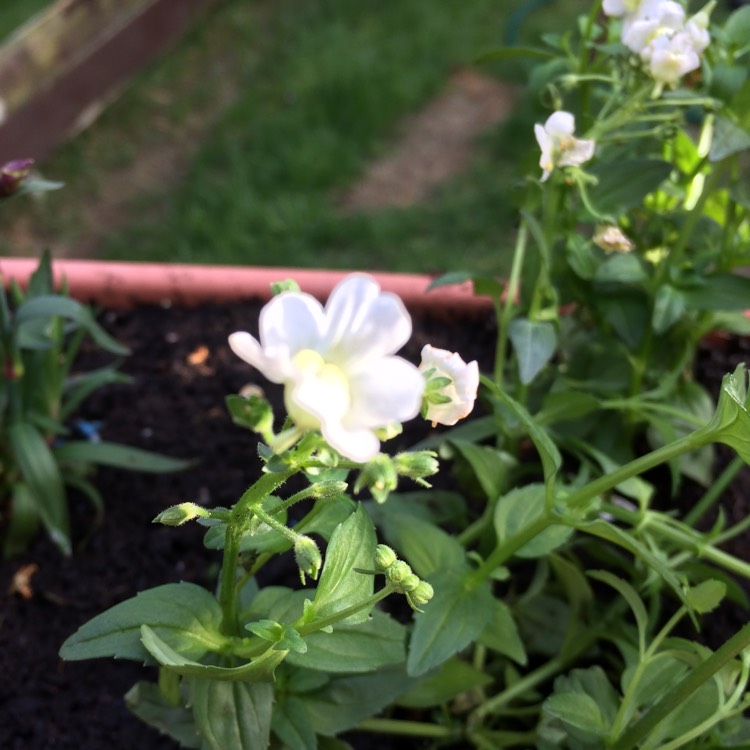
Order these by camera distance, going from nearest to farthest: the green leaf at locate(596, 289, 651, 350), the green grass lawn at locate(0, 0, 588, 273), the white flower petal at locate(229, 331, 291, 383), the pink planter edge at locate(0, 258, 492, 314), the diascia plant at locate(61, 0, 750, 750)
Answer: the white flower petal at locate(229, 331, 291, 383) < the diascia plant at locate(61, 0, 750, 750) < the green leaf at locate(596, 289, 651, 350) < the pink planter edge at locate(0, 258, 492, 314) < the green grass lawn at locate(0, 0, 588, 273)

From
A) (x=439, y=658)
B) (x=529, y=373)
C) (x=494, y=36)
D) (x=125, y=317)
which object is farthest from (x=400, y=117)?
(x=439, y=658)

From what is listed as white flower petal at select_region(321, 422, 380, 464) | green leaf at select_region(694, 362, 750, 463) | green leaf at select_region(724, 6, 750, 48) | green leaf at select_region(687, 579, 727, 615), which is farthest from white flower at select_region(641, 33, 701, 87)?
white flower petal at select_region(321, 422, 380, 464)

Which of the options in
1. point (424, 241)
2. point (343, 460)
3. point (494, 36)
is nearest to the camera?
point (343, 460)

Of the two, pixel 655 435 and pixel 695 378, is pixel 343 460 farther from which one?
pixel 695 378

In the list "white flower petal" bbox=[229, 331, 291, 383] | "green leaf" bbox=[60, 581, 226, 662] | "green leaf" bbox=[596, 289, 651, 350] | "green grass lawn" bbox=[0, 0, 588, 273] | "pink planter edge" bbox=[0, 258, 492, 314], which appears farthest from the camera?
"green grass lawn" bbox=[0, 0, 588, 273]

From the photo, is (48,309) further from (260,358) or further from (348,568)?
(260,358)

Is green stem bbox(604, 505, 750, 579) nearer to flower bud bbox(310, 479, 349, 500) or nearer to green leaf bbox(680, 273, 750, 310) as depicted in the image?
green leaf bbox(680, 273, 750, 310)

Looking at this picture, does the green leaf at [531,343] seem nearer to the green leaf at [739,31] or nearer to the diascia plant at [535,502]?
the diascia plant at [535,502]

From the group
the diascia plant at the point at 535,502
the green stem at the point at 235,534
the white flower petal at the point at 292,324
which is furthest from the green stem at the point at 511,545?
the white flower petal at the point at 292,324
